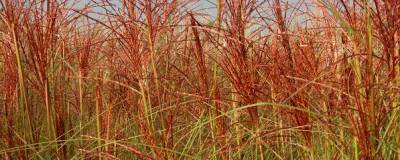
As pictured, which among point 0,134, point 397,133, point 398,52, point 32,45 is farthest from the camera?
point 0,134

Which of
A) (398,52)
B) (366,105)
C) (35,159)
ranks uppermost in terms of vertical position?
(398,52)

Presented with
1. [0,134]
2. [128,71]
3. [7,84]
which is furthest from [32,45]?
[0,134]

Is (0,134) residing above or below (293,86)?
below

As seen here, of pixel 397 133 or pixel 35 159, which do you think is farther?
pixel 35 159

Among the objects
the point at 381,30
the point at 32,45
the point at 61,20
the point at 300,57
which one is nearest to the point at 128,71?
the point at 61,20

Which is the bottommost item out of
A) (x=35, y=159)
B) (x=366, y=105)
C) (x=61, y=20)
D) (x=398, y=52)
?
(x=35, y=159)

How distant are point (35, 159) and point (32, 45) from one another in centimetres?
60

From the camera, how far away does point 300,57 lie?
6.42ft

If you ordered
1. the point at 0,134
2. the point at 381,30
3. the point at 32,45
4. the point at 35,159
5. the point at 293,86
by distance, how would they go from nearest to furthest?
the point at 381,30 < the point at 293,86 < the point at 32,45 < the point at 35,159 < the point at 0,134

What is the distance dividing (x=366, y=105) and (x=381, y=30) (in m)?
0.17

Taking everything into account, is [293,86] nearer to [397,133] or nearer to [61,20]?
[397,133]

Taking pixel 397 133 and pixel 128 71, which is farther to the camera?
pixel 128 71

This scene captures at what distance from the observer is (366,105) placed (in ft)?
4.67

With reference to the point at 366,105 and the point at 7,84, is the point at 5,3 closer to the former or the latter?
the point at 7,84
